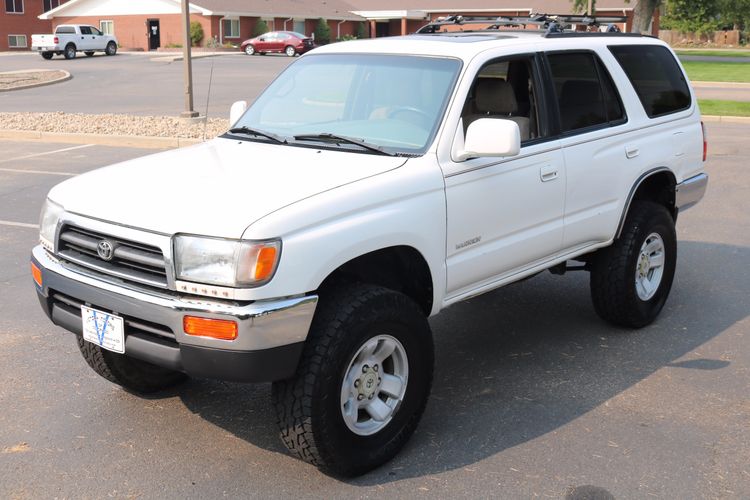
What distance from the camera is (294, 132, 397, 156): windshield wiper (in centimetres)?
434

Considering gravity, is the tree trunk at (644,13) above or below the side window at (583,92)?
above

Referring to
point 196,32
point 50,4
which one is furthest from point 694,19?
point 50,4

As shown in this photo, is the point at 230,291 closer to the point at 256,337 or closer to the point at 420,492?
the point at 256,337

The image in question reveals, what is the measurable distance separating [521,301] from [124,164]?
10.8 ft

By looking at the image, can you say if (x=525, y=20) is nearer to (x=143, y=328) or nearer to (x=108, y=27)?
(x=143, y=328)

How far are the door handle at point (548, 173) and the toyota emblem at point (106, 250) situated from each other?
2.35 metres

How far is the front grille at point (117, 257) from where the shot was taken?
142 inches

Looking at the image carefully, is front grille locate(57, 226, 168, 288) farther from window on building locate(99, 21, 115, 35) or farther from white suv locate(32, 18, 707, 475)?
window on building locate(99, 21, 115, 35)

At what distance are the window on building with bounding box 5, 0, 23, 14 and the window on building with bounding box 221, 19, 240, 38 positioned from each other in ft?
60.1

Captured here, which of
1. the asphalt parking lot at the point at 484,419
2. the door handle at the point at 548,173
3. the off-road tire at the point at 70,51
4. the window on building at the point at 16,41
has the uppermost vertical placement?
the window on building at the point at 16,41

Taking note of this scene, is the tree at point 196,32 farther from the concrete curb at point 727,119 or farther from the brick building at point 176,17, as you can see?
the concrete curb at point 727,119

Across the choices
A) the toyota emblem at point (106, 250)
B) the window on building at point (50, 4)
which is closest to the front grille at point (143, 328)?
the toyota emblem at point (106, 250)

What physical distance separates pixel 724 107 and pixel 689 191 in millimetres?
15293

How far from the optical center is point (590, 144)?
5199 millimetres
